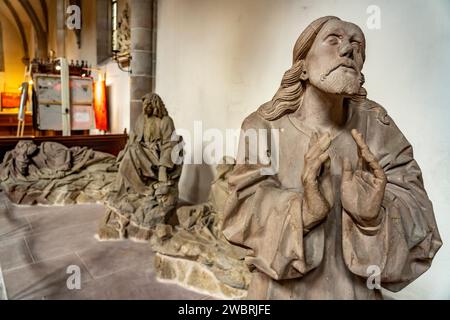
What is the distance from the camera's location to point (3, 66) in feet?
53.8

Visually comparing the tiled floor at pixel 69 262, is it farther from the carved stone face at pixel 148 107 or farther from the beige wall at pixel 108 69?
the beige wall at pixel 108 69

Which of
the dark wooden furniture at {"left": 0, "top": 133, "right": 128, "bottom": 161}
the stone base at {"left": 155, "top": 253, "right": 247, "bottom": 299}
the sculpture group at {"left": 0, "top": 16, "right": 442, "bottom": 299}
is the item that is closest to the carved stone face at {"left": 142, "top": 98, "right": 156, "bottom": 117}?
the stone base at {"left": 155, "top": 253, "right": 247, "bottom": 299}

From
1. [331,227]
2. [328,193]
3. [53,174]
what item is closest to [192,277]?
[331,227]

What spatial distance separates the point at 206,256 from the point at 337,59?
221 centimetres

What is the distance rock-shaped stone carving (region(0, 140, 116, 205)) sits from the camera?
16.3ft

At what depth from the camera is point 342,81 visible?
3.68 ft

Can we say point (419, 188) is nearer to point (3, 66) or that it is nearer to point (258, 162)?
point (258, 162)

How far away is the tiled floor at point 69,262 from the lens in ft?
8.79

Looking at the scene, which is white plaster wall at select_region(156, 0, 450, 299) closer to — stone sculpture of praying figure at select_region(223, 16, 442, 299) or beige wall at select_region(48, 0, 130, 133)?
stone sculpture of praying figure at select_region(223, 16, 442, 299)

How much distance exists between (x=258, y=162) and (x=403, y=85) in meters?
1.90

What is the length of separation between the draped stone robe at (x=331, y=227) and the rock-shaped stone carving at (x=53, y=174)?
179 inches

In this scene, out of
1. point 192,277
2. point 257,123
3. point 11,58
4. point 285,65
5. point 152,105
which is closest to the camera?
point 257,123

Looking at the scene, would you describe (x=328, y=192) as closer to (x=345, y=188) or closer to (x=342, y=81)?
(x=345, y=188)
